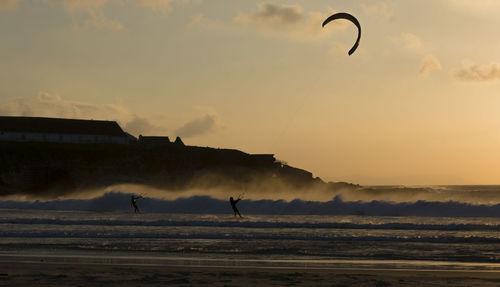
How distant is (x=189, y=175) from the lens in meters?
78.7

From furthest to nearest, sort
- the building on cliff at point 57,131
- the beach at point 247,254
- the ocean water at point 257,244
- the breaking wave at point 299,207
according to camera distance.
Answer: the building on cliff at point 57,131, the breaking wave at point 299,207, the ocean water at point 257,244, the beach at point 247,254

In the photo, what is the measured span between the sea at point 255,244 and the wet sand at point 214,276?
2.55 feet

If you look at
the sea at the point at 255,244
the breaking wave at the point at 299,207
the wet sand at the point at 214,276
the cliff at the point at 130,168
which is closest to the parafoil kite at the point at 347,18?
the sea at the point at 255,244

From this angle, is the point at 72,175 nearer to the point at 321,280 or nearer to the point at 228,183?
the point at 228,183

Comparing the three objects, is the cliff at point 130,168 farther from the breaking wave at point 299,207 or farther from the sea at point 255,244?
the sea at point 255,244

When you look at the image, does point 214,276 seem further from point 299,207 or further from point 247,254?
point 299,207

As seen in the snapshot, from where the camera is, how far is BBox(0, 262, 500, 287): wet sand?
13.1 meters

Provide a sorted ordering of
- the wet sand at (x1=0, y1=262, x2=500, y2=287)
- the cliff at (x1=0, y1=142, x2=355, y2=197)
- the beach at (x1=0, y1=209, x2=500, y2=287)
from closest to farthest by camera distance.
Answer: the wet sand at (x1=0, y1=262, x2=500, y2=287), the beach at (x1=0, y1=209, x2=500, y2=287), the cliff at (x1=0, y1=142, x2=355, y2=197)

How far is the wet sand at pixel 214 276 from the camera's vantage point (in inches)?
516

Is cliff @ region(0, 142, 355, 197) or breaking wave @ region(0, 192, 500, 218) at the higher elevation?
cliff @ region(0, 142, 355, 197)

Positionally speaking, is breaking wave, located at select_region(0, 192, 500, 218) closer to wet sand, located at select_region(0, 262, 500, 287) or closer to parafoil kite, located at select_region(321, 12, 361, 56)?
parafoil kite, located at select_region(321, 12, 361, 56)

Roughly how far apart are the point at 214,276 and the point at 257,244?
622 centimetres

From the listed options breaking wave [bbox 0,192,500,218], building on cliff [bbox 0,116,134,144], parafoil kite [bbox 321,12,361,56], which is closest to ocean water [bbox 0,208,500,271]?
parafoil kite [bbox 321,12,361,56]

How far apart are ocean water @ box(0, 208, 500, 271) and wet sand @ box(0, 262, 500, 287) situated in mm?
946
